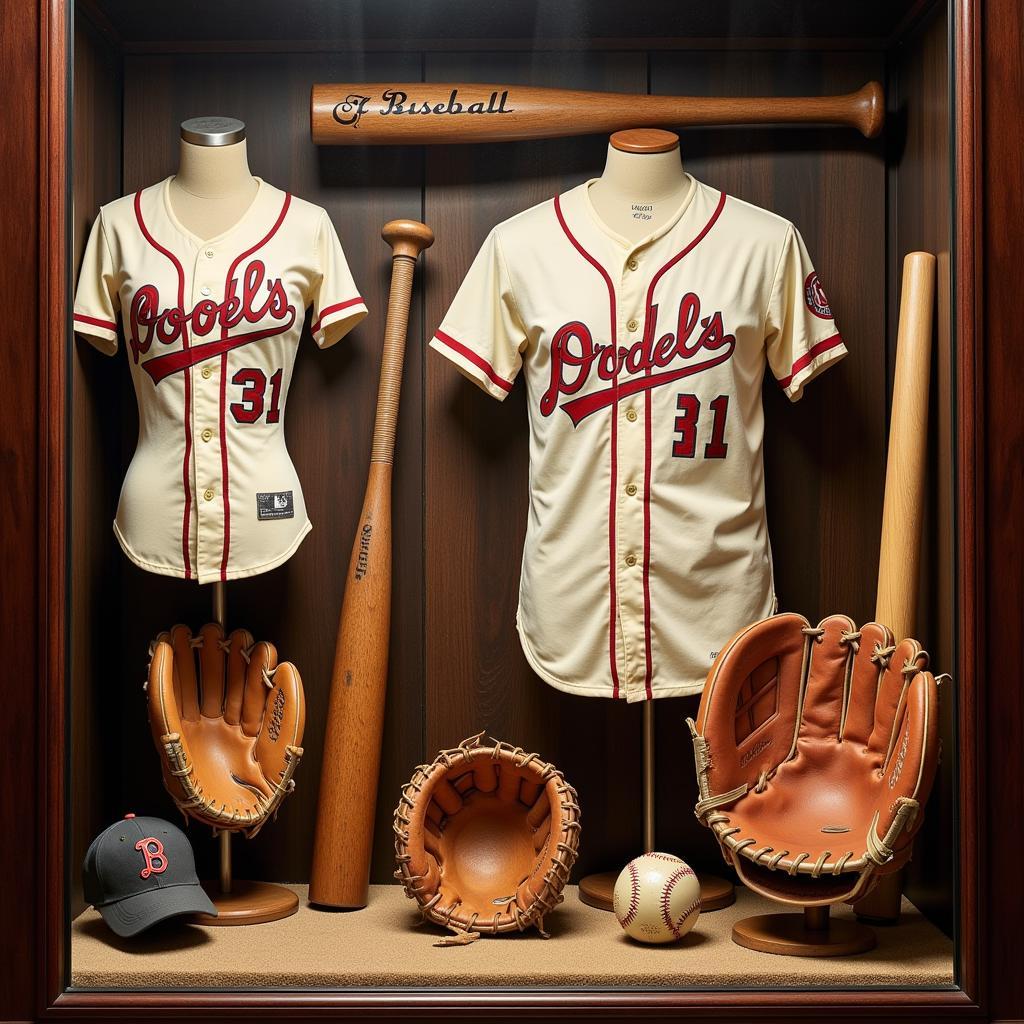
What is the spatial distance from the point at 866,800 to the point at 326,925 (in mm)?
887

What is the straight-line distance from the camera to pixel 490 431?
2.38 m

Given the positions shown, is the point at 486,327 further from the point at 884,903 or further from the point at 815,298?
the point at 884,903

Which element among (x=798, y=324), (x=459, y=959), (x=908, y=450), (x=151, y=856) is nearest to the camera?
(x=459, y=959)

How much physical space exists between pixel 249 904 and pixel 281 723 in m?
0.30

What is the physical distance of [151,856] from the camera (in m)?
1.99

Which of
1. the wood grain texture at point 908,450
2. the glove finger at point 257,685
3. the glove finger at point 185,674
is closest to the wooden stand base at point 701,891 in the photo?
the wood grain texture at point 908,450

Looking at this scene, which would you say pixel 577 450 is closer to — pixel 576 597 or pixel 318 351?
pixel 576 597

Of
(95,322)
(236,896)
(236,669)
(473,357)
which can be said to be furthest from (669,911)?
(95,322)

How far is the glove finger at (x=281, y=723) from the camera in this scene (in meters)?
2.15

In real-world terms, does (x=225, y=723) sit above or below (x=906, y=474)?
below

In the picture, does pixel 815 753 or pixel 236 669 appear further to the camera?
pixel 236 669

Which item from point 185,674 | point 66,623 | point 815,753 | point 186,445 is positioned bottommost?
point 815,753

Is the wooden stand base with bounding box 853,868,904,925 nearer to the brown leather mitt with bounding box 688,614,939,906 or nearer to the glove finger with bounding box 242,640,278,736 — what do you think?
Result: the brown leather mitt with bounding box 688,614,939,906

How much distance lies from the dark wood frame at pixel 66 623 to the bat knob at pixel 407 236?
63 centimetres
